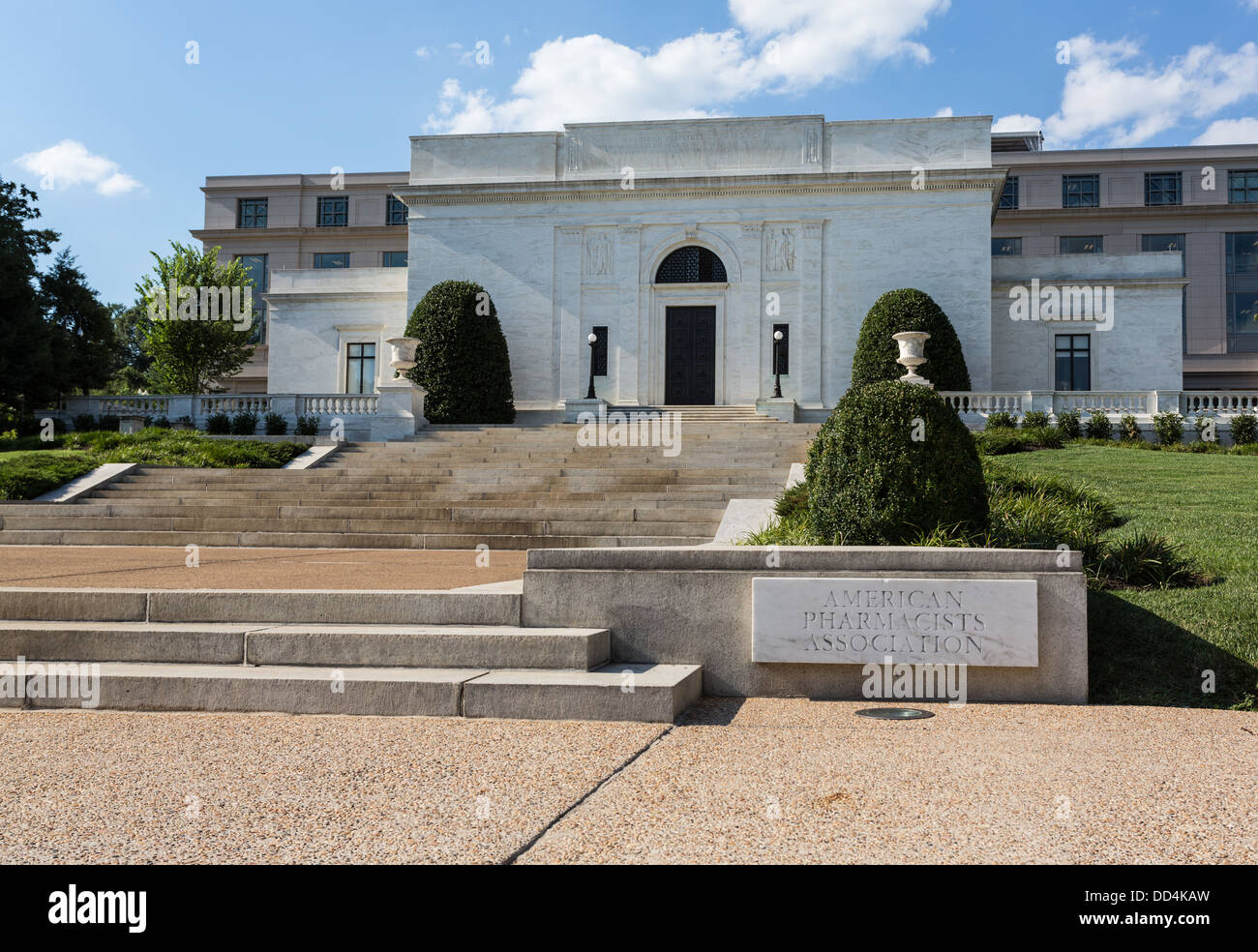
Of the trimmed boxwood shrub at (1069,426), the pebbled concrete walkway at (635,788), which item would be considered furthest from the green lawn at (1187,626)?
the trimmed boxwood shrub at (1069,426)

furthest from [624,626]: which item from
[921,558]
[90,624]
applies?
[90,624]

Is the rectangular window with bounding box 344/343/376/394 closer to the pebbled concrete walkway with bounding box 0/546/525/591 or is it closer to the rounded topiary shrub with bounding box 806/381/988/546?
the pebbled concrete walkway with bounding box 0/546/525/591

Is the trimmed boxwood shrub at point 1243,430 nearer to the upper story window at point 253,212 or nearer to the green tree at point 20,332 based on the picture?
the green tree at point 20,332

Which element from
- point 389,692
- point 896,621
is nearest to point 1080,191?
point 896,621

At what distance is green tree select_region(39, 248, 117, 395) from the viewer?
119ft

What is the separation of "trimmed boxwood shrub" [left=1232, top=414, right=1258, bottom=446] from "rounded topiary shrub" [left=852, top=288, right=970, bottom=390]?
6886mm

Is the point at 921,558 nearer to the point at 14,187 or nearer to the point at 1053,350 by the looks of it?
the point at 1053,350

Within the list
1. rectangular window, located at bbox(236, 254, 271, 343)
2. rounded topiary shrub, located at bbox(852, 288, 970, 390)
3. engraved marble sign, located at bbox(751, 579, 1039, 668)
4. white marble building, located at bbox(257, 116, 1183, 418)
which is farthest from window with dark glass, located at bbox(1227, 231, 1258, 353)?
engraved marble sign, located at bbox(751, 579, 1039, 668)

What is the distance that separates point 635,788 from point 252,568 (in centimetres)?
786

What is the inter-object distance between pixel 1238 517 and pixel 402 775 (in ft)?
37.5

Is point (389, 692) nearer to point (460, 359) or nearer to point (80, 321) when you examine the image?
point (460, 359)

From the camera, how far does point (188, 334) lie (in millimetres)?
36000

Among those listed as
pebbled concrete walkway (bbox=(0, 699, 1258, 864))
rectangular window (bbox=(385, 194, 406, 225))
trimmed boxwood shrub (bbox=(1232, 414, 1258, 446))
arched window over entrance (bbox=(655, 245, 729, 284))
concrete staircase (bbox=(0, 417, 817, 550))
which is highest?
rectangular window (bbox=(385, 194, 406, 225))

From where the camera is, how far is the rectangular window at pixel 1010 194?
53.5 metres
